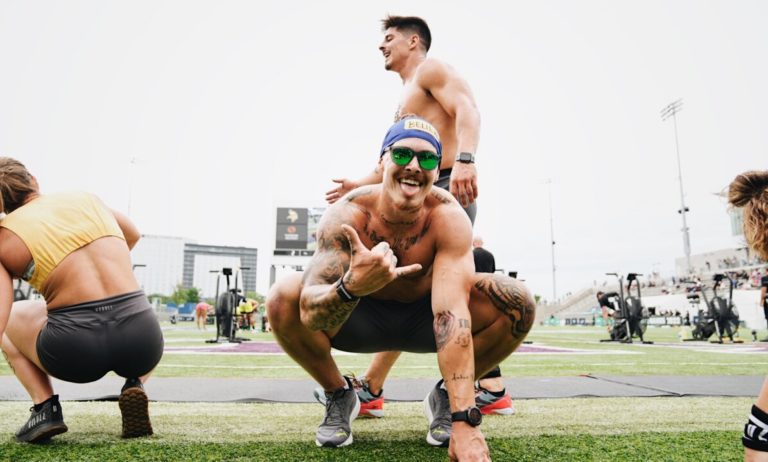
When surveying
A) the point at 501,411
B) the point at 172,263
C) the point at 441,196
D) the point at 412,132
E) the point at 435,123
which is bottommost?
the point at 501,411

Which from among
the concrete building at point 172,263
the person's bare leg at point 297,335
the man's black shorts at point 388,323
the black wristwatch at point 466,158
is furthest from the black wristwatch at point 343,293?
the concrete building at point 172,263

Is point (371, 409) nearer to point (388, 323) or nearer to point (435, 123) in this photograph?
point (388, 323)

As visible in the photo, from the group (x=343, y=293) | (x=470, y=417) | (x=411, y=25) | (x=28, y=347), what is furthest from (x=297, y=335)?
(x=411, y=25)

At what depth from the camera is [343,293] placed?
1.97 meters

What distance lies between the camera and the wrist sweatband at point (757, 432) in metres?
1.57

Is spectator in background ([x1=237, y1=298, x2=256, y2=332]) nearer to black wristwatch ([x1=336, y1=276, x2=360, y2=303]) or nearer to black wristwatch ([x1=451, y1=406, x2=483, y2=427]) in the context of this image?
black wristwatch ([x1=336, y1=276, x2=360, y2=303])

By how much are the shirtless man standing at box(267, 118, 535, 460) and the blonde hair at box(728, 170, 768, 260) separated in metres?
0.96

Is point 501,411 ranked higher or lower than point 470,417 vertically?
lower

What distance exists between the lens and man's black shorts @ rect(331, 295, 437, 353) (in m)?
2.60

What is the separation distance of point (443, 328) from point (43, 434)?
1835 mm

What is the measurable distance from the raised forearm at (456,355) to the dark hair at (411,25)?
2311mm

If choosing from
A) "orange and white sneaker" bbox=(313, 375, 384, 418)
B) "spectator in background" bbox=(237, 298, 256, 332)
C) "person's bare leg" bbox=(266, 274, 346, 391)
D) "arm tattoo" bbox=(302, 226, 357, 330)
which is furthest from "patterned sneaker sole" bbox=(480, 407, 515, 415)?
"spectator in background" bbox=(237, 298, 256, 332)

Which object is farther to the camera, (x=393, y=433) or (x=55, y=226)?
(x=393, y=433)

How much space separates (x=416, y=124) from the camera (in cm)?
229
